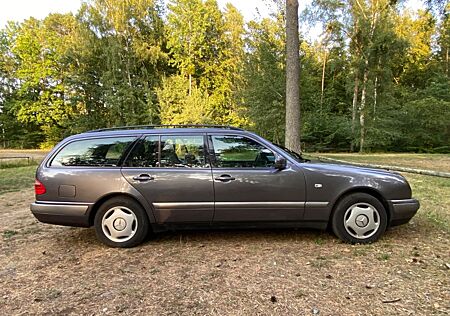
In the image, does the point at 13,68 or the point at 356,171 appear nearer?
the point at 356,171

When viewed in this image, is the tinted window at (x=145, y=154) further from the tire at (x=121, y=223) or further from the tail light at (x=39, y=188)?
the tail light at (x=39, y=188)

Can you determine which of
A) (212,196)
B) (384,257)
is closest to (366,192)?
(384,257)

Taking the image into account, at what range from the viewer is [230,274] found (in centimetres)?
308

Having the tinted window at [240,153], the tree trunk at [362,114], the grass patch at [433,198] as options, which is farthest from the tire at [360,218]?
the tree trunk at [362,114]

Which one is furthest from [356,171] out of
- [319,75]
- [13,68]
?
[13,68]

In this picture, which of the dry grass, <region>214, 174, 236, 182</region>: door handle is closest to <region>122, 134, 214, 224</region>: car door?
<region>214, 174, 236, 182</region>: door handle

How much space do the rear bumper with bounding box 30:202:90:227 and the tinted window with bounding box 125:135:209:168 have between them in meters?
0.77

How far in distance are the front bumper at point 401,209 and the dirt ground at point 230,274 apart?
0.97 feet

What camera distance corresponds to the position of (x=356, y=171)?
3854 mm

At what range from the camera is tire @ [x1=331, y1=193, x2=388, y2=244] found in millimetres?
3789

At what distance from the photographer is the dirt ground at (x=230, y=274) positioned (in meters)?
2.51

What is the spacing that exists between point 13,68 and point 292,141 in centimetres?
4029

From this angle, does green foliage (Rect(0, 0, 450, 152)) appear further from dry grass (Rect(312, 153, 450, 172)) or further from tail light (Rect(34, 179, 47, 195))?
tail light (Rect(34, 179, 47, 195))

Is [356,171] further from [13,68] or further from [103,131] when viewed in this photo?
[13,68]
